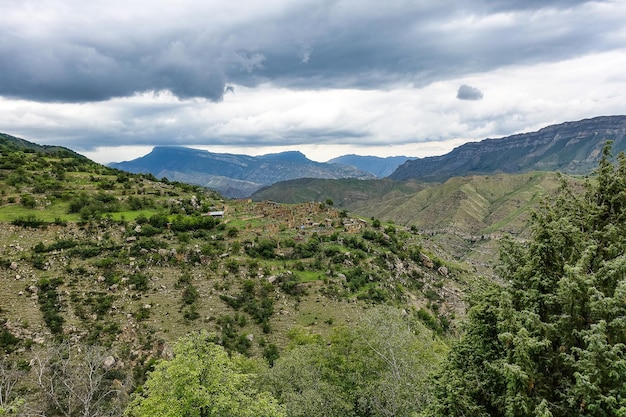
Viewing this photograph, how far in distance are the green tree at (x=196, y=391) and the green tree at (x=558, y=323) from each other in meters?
11.6

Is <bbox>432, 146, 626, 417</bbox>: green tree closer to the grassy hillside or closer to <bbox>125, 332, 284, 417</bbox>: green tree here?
<bbox>125, 332, 284, 417</bbox>: green tree

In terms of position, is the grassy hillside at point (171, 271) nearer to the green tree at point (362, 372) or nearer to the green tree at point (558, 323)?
the green tree at point (362, 372)

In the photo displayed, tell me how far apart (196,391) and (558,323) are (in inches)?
647

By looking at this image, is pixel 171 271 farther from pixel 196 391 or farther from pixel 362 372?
pixel 196 391

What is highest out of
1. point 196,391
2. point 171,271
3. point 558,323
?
point 558,323

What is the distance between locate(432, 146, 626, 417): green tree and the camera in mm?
8484

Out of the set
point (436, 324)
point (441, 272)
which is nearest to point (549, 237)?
point (436, 324)

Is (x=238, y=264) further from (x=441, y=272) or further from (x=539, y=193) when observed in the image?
(x=539, y=193)

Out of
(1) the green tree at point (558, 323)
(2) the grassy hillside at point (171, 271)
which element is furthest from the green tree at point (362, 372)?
(1) the green tree at point (558, 323)

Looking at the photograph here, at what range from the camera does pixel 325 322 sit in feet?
166

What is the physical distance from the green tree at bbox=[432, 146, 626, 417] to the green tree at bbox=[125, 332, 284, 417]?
11.6 metres

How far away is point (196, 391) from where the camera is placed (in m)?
17.9

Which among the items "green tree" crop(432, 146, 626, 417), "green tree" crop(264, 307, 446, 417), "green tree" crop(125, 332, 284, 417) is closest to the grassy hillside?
"green tree" crop(264, 307, 446, 417)

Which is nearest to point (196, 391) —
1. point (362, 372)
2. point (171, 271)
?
point (362, 372)
